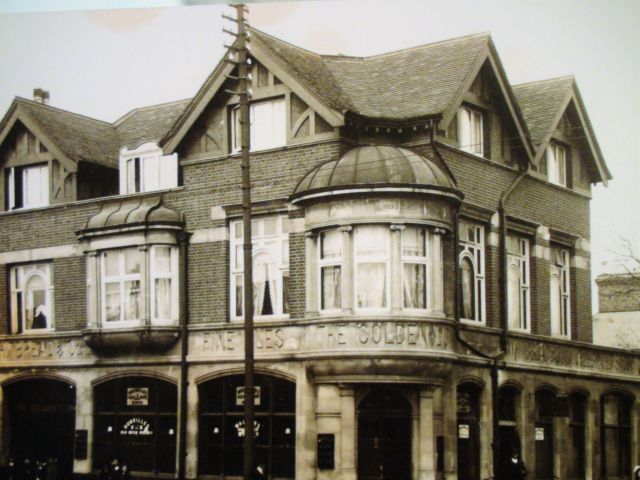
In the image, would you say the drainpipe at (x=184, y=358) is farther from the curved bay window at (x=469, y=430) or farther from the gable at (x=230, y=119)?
the curved bay window at (x=469, y=430)

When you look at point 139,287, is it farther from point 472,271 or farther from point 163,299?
point 472,271

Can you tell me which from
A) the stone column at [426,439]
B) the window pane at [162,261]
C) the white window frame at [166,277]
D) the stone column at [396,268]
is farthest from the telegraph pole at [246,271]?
the window pane at [162,261]

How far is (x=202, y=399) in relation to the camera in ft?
70.3

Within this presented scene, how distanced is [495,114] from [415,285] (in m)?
4.03

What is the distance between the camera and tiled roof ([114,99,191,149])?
23797 mm

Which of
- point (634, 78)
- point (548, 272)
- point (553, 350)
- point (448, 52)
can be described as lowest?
point (553, 350)

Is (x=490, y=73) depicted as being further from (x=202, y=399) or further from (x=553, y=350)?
(x=202, y=399)

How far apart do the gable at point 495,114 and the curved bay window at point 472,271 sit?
147cm

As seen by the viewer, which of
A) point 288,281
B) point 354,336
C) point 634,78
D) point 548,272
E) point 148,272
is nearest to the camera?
point 634,78

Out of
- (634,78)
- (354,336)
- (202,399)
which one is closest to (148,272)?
(202,399)

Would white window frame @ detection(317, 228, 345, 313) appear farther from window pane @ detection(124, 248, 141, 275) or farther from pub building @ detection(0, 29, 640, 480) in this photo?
window pane @ detection(124, 248, 141, 275)

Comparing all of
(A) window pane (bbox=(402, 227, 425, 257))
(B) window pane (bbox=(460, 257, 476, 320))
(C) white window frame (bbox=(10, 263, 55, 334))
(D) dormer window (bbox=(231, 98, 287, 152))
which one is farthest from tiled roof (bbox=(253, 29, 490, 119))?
(C) white window frame (bbox=(10, 263, 55, 334))

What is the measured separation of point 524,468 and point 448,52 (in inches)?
276

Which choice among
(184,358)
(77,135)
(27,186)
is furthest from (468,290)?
(27,186)
